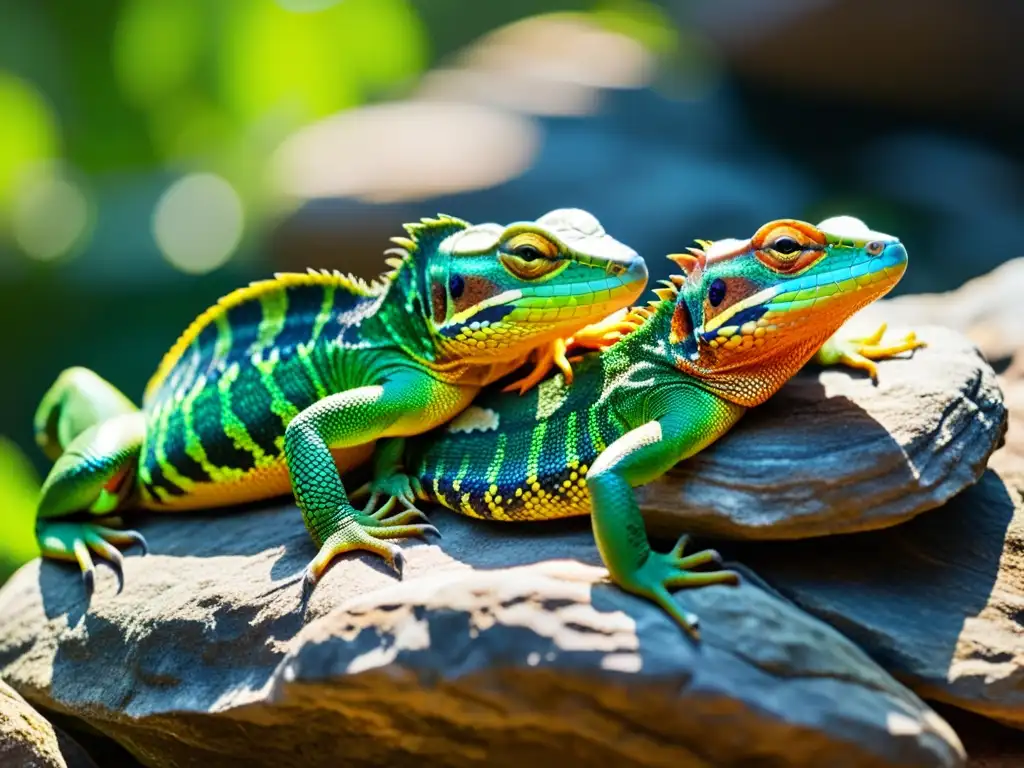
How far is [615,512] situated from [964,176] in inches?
328

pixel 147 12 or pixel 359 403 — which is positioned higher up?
pixel 147 12

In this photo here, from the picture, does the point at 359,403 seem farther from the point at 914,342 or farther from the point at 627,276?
the point at 914,342

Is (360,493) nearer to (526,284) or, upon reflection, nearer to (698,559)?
(526,284)

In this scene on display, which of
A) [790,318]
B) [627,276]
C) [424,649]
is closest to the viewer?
[424,649]

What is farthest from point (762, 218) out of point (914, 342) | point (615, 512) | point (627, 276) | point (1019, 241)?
point (615, 512)

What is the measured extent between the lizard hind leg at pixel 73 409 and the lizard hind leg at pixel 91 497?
29 centimetres

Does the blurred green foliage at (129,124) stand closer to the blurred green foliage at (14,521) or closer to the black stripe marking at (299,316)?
the blurred green foliage at (14,521)

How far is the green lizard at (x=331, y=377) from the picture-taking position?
3.48 meters

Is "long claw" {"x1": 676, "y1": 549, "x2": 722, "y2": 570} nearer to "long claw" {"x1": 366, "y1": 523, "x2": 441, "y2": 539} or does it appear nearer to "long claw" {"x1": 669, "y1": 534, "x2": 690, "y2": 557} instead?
"long claw" {"x1": 669, "y1": 534, "x2": 690, "y2": 557}

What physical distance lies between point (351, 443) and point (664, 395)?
1.12 metres

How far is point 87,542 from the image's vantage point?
4.25 metres

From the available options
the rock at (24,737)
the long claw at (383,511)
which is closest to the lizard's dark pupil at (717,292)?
the long claw at (383,511)

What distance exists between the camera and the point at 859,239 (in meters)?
3.17

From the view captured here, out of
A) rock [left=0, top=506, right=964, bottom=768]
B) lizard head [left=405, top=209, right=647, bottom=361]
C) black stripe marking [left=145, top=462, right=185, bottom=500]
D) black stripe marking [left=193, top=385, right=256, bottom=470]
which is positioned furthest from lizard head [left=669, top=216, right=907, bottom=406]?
black stripe marking [left=145, top=462, right=185, bottom=500]
